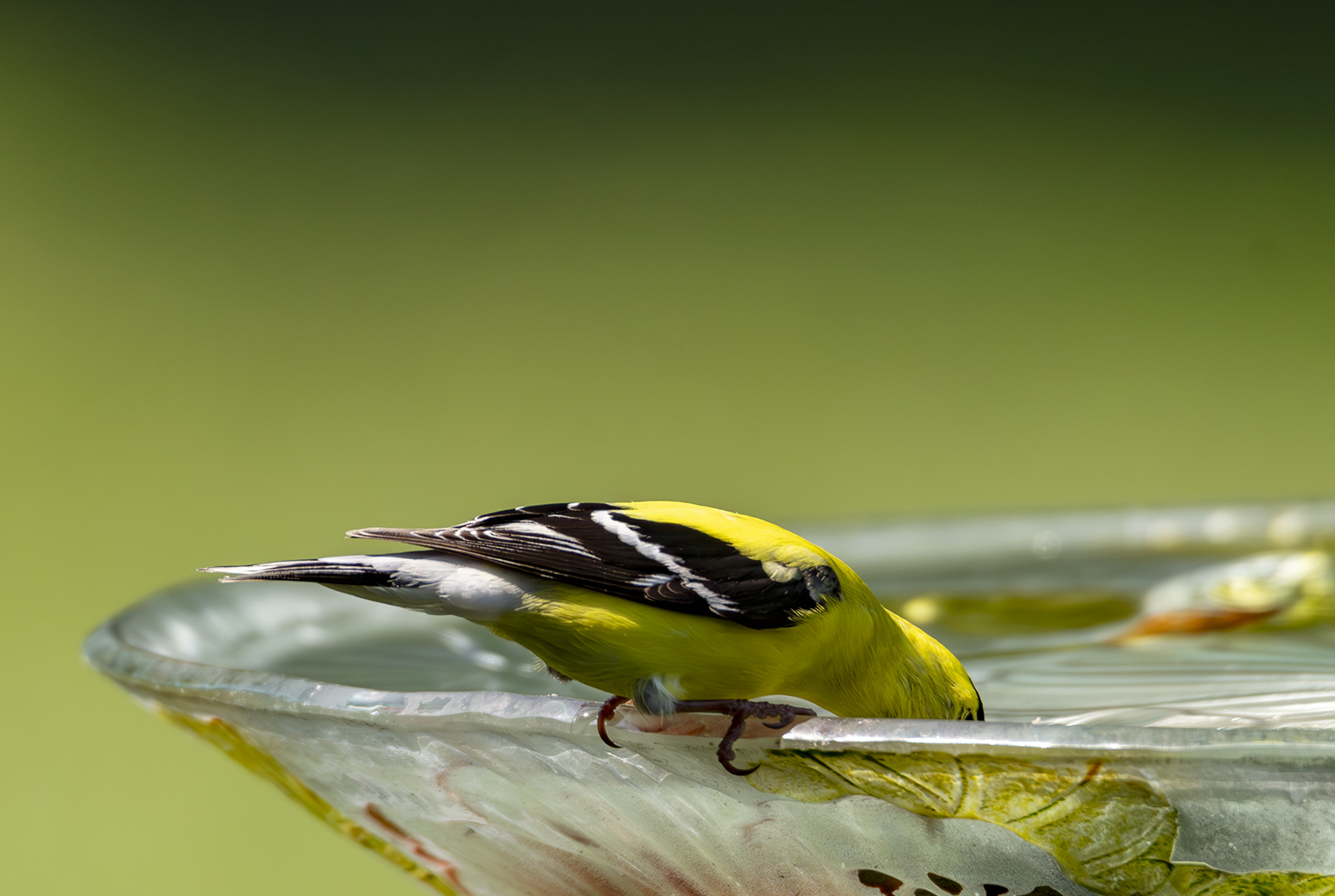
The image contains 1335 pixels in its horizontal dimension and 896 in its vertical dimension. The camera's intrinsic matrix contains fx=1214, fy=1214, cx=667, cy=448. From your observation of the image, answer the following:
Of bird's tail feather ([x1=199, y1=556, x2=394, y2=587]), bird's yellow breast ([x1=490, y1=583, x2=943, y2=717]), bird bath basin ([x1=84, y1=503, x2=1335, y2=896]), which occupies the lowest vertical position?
bird bath basin ([x1=84, y1=503, x2=1335, y2=896])

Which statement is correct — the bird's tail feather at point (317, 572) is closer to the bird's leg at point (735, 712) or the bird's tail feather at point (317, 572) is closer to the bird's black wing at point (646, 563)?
the bird's black wing at point (646, 563)

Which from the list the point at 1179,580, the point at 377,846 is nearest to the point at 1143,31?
the point at 1179,580

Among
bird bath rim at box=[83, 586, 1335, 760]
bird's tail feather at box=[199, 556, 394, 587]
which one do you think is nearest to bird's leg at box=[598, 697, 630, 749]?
bird bath rim at box=[83, 586, 1335, 760]

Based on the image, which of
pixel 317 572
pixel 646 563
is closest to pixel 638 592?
pixel 646 563

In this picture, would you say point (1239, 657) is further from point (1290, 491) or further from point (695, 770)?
point (1290, 491)

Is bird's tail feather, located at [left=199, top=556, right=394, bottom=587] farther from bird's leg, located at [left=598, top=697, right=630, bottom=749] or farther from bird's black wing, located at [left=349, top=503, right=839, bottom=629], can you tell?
bird's leg, located at [left=598, top=697, right=630, bottom=749]

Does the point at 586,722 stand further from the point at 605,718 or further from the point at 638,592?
the point at 638,592
